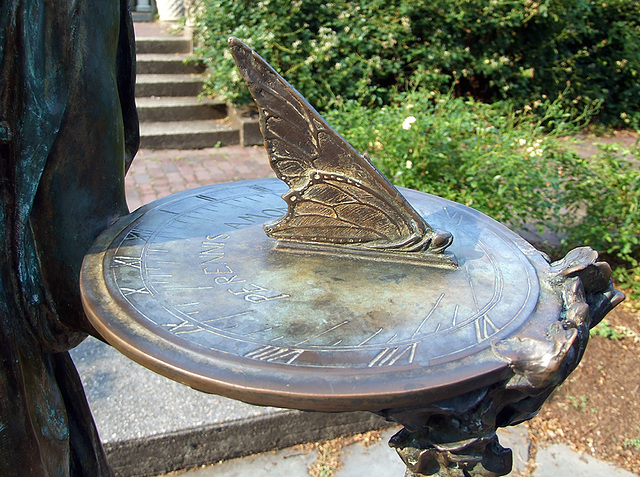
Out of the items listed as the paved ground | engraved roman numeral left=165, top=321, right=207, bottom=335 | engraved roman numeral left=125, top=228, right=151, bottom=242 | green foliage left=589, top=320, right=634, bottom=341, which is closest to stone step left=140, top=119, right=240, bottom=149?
the paved ground

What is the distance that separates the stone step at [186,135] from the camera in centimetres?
586

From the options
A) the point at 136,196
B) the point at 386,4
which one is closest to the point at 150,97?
the point at 136,196

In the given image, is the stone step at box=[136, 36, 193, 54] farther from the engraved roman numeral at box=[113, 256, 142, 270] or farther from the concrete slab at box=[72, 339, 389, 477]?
the engraved roman numeral at box=[113, 256, 142, 270]

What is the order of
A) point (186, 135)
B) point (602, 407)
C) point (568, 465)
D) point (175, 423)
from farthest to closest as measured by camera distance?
point (186, 135) → point (602, 407) → point (568, 465) → point (175, 423)

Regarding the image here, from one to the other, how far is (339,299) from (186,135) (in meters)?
4.98

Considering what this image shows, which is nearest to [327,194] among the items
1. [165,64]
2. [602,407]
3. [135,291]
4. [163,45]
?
[135,291]

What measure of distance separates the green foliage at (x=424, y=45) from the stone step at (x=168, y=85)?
24 cm

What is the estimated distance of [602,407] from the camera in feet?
9.52

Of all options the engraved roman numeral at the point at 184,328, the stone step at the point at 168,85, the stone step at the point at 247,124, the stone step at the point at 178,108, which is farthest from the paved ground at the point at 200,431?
the stone step at the point at 168,85

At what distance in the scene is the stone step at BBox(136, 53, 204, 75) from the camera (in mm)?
6695

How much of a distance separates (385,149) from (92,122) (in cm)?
257

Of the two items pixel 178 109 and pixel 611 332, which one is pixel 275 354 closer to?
pixel 611 332

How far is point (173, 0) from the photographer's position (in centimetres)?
825

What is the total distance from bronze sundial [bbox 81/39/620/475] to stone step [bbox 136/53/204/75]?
215 inches
